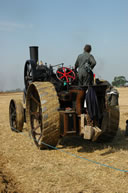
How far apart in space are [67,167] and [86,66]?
2428mm

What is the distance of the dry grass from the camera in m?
3.75

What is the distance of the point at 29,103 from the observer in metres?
6.54

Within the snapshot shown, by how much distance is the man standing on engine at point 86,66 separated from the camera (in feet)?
18.8

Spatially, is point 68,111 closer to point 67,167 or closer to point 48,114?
point 48,114

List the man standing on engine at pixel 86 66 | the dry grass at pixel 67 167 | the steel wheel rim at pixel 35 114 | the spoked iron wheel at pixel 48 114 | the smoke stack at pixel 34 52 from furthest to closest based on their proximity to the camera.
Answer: the smoke stack at pixel 34 52, the steel wheel rim at pixel 35 114, the man standing on engine at pixel 86 66, the spoked iron wheel at pixel 48 114, the dry grass at pixel 67 167

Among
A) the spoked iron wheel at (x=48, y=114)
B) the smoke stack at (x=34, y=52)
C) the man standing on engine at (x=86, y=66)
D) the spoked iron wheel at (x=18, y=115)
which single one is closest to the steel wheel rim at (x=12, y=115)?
the spoked iron wheel at (x=18, y=115)

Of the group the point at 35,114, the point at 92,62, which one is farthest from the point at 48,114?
the point at 92,62

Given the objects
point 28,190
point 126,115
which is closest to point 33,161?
point 28,190

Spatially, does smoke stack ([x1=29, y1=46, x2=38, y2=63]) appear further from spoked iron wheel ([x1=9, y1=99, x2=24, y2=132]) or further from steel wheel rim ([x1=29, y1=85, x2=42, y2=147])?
steel wheel rim ([x1=29, y1=85, x2=42, y2=147])

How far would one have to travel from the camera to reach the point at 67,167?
4.62 m

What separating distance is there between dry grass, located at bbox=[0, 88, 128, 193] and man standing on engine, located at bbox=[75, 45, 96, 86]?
1690 mm

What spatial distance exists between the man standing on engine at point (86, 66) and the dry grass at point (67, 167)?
1.69 meters

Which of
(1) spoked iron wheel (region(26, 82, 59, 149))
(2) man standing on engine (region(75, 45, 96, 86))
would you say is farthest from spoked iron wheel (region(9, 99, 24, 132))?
(2) man standing on engine (region(75, 45, 96, 86))

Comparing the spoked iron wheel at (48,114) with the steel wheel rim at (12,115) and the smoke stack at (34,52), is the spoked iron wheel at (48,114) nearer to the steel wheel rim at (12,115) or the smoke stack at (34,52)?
the steel wheel rim at (12,115)
